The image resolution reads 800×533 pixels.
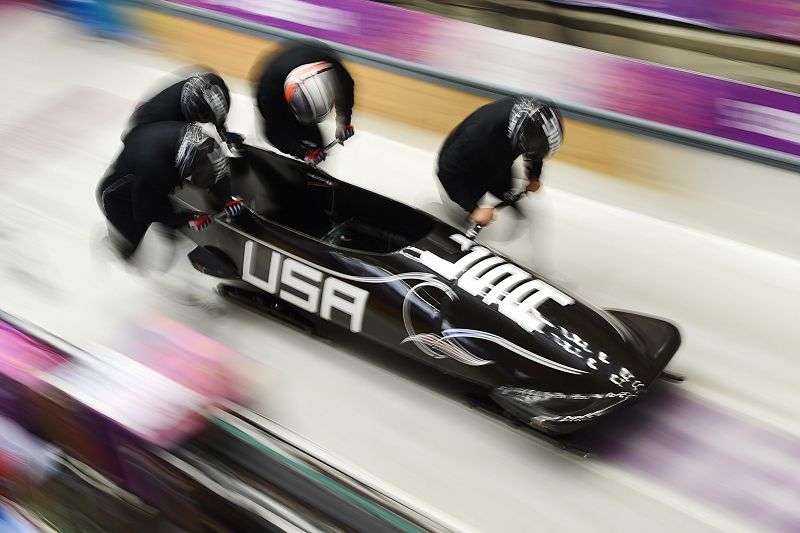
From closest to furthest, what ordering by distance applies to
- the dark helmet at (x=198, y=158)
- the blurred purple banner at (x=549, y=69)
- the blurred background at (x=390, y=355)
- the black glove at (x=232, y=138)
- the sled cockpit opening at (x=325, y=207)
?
the blurred background at (x=390, y=355) < the dark helmet at (x=198, y=158) < the sled cockpit opening at (x=325, y=207) < the black glove at (x=232, y=138) < the blurred purple banner at (x=549, y=69)

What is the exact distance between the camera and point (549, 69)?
4.48 m

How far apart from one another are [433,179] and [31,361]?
2484 mm

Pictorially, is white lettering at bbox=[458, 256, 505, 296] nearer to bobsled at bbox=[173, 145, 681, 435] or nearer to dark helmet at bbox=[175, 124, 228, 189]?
bobsled at bbox=[173, 145, 681, 435]

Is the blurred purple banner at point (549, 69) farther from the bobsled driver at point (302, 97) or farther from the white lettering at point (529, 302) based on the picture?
the white lettering at point (529, 302)

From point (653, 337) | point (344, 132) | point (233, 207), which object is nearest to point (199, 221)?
point (233, 207)

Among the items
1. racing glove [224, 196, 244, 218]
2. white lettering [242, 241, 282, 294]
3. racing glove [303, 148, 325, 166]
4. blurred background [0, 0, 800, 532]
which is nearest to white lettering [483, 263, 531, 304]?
blurred background [0, 0, 800, 532]

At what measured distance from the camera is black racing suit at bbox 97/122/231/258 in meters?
2.98

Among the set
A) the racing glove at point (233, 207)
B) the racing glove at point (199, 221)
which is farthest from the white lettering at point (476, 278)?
the racing glove at point (199, 221)

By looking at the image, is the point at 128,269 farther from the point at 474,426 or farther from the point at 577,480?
the point at 577,480

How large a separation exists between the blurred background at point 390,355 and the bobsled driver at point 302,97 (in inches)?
31.0

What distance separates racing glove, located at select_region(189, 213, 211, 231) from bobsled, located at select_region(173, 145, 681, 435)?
0.09m

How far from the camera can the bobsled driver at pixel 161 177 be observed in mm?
2951

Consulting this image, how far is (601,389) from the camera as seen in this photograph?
2.57 meters

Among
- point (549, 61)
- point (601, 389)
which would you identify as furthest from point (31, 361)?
point (549, 61)
